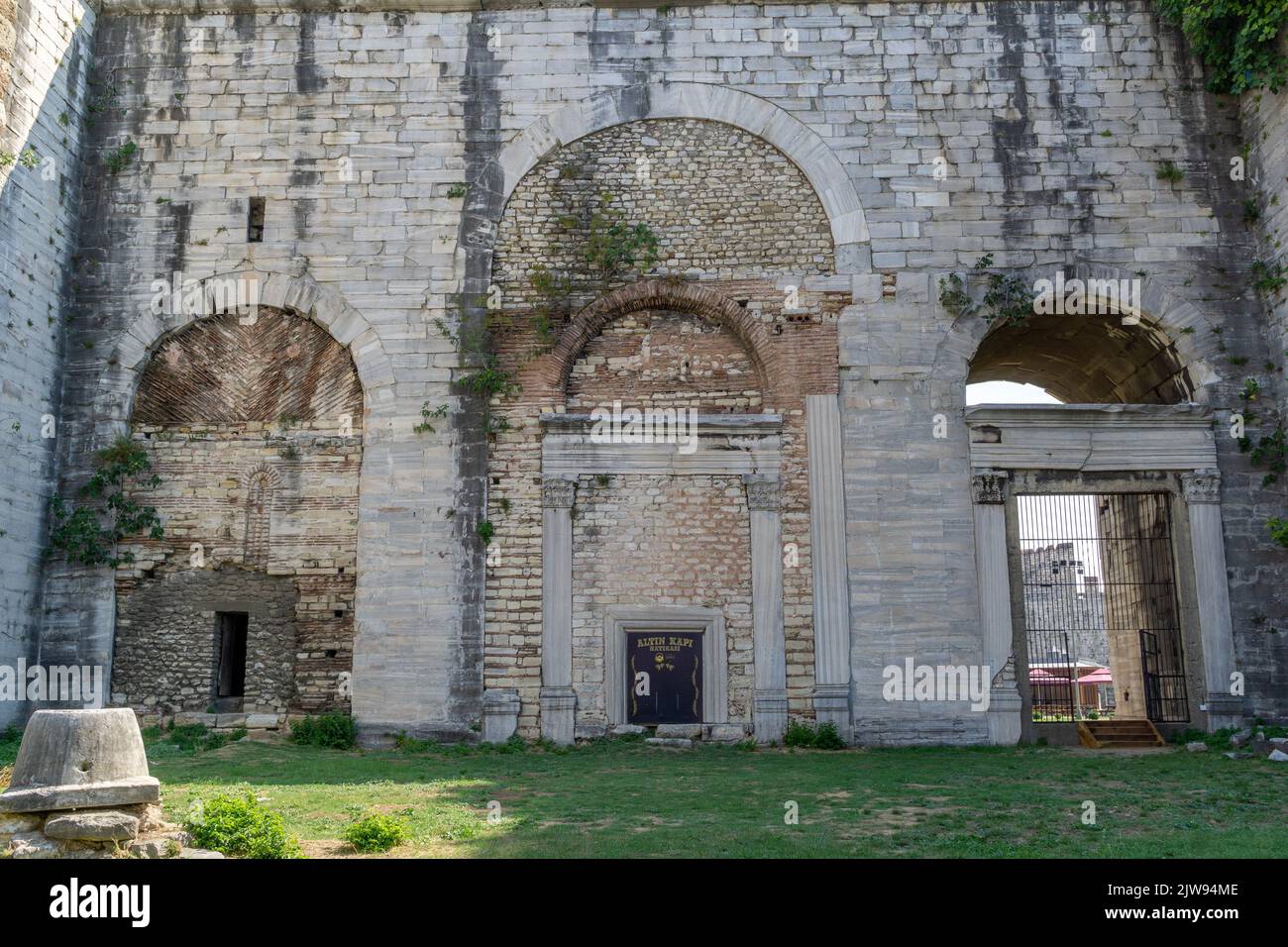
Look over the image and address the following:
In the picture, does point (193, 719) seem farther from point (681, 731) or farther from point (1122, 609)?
point (1122, 609)

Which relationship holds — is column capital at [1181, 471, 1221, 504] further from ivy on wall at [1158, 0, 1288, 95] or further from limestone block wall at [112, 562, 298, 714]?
limestone block wall at [112, 562, 298, 714]

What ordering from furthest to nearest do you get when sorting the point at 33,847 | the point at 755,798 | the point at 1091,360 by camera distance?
the point at 1091,360, the point at 755,798, the point at 33,847

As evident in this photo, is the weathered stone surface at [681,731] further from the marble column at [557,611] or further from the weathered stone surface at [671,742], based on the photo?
the marble column at [557,611]

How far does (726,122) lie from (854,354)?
3826 millimetres

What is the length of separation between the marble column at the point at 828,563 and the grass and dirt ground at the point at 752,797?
29.0 inches

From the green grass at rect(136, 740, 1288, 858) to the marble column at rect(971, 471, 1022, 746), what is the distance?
0.46 m

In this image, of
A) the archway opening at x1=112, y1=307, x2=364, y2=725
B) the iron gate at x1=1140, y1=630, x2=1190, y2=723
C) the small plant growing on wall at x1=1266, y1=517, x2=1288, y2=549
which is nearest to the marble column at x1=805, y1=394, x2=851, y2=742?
the iron gate at x1=1140, y1=630, x2=1190, y2=723

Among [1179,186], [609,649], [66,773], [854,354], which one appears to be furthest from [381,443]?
[1179,186]

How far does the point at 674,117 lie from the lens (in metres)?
15.1

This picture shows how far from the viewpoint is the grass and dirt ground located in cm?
723

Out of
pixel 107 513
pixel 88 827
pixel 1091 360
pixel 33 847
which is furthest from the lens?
pixel 1091 360

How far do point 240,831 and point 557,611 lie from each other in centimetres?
700

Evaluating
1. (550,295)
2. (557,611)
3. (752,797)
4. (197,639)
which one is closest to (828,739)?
(557,611)

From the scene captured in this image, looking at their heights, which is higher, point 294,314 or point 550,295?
point 550,295
